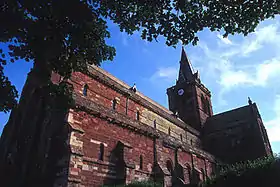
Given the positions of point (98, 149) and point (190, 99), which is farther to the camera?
point (190, 99)

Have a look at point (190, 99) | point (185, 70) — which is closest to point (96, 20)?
point (190, 99)

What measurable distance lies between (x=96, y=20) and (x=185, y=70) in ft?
119

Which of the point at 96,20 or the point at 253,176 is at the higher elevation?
the point at 96,20

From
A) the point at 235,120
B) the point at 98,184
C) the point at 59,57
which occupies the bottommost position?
the point at 98,184

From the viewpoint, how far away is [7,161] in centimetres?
1358

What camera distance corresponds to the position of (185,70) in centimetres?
4516

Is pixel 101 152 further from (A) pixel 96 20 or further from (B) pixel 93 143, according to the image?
(A) pixel 96 20

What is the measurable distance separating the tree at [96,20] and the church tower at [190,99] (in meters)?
28.0

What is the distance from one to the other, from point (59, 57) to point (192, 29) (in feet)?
20.1

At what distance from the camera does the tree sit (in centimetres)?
890

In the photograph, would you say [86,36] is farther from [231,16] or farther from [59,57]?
[231,16]

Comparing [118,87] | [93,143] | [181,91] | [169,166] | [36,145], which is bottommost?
[36,145]

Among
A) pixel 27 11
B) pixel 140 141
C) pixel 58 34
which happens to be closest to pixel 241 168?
pixel 140 141

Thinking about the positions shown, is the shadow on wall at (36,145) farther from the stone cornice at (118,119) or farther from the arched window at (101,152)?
the arched window at (101,152)
